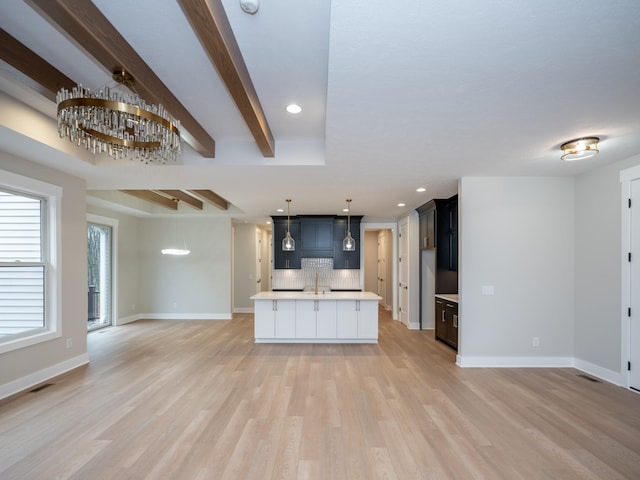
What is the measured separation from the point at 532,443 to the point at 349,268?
217 inches

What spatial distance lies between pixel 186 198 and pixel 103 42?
5327mm

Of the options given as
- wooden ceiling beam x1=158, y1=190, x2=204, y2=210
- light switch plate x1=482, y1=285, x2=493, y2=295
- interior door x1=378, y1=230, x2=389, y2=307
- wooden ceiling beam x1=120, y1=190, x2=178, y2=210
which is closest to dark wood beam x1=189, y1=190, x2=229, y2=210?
wooden ceiling beam x1=158, y1=190, x2=204, y2=210

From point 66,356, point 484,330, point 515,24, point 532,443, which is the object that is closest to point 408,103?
point 515,24

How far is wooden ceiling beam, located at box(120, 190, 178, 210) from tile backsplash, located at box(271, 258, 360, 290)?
299 cm

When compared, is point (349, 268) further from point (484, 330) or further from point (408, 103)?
point (408, 103)

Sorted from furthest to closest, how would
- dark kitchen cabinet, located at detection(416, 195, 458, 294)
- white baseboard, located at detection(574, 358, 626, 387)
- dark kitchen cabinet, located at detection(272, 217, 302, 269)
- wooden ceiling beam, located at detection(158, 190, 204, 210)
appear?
dark kitchen cabinet, located at detection(272, 217, 302, 269) → wooden ceiling beam, located at detection(158, 190, 204, 210) → dark kitchen cabinet, located at detection(416, 195, 458, 294) → white baseboard, located at detection(574, 358, 626, 387)

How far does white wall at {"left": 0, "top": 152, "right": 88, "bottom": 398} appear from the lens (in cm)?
351

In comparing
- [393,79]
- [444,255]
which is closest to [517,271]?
[444,255]

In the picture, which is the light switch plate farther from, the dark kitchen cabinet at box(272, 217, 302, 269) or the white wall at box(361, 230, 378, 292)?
the white wall at box(361, 230, 378, 292)

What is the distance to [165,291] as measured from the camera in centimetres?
816

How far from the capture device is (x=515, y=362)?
4469 millimetres

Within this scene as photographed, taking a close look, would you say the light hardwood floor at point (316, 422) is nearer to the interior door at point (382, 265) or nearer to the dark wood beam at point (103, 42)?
the dark wood beam at point (103, 42)

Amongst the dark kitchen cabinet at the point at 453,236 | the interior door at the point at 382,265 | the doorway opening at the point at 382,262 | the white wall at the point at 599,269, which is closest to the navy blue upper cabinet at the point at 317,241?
the doorway opening at the point at 382,262

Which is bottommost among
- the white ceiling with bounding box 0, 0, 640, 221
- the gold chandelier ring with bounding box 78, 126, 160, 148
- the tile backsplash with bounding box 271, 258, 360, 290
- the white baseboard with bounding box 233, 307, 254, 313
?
the white baseboard with bounding box 233, 307, 254, 313
